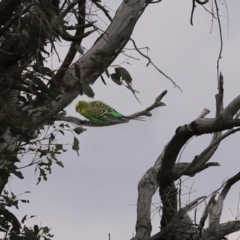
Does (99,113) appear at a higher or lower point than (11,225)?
higher

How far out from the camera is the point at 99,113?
15.2 ft

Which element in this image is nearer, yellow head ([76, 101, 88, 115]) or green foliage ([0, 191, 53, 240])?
green foliage ([0, 191, 53, 240])

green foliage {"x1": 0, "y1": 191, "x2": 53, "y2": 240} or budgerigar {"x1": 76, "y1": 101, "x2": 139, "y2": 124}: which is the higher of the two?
budgerigar {"x1": 76, "y1": 101, "x2": 139, "y2": 124}

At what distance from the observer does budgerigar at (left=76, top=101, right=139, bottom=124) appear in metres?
4.62

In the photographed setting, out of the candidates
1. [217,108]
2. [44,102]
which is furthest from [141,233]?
[44,102]

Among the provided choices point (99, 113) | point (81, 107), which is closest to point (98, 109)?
point (99, 113)

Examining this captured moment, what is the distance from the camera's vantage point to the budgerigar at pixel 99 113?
4.62 metres

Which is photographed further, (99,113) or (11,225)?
(99,113)

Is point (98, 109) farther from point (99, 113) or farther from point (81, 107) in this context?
point (81, 107)

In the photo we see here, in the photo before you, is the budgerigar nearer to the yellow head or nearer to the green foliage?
the yellow head

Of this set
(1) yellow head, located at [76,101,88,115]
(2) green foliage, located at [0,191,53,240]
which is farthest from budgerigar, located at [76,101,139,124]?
(2) green foliage, located at [0,191,53,240]

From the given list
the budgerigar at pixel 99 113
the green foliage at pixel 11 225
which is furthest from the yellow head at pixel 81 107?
the green foliage at pixel 11 225

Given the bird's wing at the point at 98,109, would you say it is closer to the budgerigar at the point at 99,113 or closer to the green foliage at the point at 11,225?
the budgerigar at the point at 99,113

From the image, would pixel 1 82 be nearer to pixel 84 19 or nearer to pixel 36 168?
pixel 84 19
